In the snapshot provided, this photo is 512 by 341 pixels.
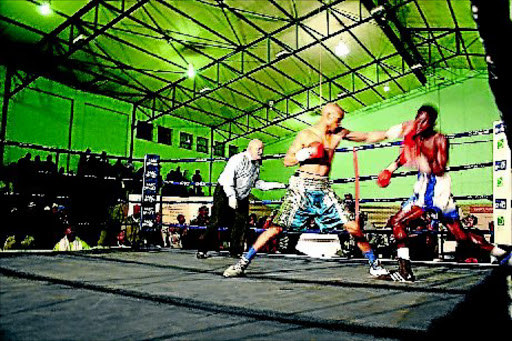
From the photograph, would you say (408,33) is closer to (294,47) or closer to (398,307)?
(294,47)

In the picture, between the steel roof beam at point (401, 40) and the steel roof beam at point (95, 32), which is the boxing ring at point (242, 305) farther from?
the steel roof beam at point (401, 40)

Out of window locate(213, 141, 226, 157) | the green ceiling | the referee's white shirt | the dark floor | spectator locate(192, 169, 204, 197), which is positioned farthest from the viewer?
window locate(213, 141, 226, 157)

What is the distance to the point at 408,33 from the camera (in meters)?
10.5

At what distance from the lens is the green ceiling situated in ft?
28.4

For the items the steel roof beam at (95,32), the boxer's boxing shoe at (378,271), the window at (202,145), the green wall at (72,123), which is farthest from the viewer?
the window at (202,145)

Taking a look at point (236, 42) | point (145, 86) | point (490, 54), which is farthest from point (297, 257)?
point (145, 86)

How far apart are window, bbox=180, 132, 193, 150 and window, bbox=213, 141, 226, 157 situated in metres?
1.29

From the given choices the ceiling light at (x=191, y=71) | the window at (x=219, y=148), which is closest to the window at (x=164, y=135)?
the window at (x=219, y=148)

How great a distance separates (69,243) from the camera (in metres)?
5.32

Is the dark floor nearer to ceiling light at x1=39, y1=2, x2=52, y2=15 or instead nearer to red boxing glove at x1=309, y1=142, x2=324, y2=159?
red boxing glove at x1=309, y1=142, x2=324, y2=159

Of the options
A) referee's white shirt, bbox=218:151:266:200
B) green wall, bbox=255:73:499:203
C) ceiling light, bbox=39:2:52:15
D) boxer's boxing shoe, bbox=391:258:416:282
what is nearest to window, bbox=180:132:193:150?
green wall, bbox=255:73:499:203

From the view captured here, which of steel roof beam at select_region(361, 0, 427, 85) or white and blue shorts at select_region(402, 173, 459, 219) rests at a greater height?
steel roof beam at select_region(361, 0, 427, 85)

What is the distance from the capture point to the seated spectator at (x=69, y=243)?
17.1ft

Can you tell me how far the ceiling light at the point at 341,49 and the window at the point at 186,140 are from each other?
21.6 ft
